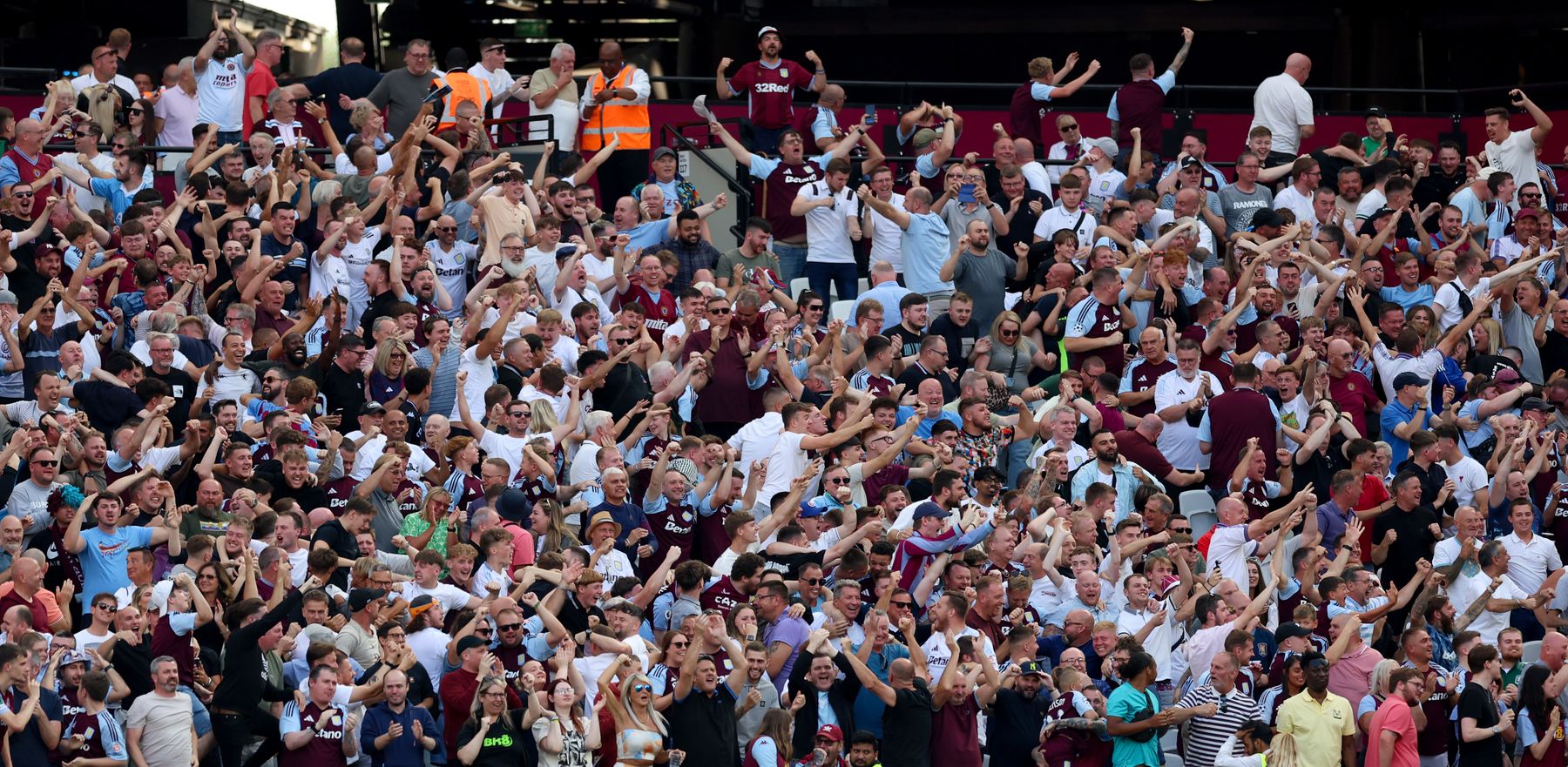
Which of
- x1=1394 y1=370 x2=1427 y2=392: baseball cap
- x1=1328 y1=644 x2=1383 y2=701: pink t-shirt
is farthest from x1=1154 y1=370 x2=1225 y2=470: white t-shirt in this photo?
x1=1328 y1=644 x2=1383 y2=701: pink t-shirt

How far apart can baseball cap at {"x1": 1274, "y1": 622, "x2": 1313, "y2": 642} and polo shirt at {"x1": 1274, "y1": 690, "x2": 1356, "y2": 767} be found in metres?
0.45

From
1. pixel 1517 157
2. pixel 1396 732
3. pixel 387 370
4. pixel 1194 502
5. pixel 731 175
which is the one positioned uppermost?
pixel 1517 157

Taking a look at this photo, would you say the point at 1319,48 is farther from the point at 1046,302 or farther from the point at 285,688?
the point at 285,688

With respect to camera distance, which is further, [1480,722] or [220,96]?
[220,96]

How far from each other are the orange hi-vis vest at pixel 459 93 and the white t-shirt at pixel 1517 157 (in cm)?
913

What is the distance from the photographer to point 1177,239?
1934cm

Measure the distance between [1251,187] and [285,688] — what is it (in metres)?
10.5

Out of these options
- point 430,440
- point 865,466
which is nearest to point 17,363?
point 430,440

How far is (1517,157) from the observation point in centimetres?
2197

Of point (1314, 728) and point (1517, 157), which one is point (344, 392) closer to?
point (1314, 728)

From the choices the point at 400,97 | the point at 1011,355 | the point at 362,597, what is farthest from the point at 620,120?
the point at 362,597

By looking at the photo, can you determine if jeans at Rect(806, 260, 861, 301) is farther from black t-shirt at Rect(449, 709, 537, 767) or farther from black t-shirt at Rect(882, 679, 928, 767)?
black t-shirt at Rect(449, 709, 537, 767)

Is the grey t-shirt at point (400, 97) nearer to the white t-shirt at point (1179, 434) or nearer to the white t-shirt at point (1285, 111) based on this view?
the white t-shirt at point (1179, 434)

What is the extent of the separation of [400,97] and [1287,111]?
8161 millimetres
